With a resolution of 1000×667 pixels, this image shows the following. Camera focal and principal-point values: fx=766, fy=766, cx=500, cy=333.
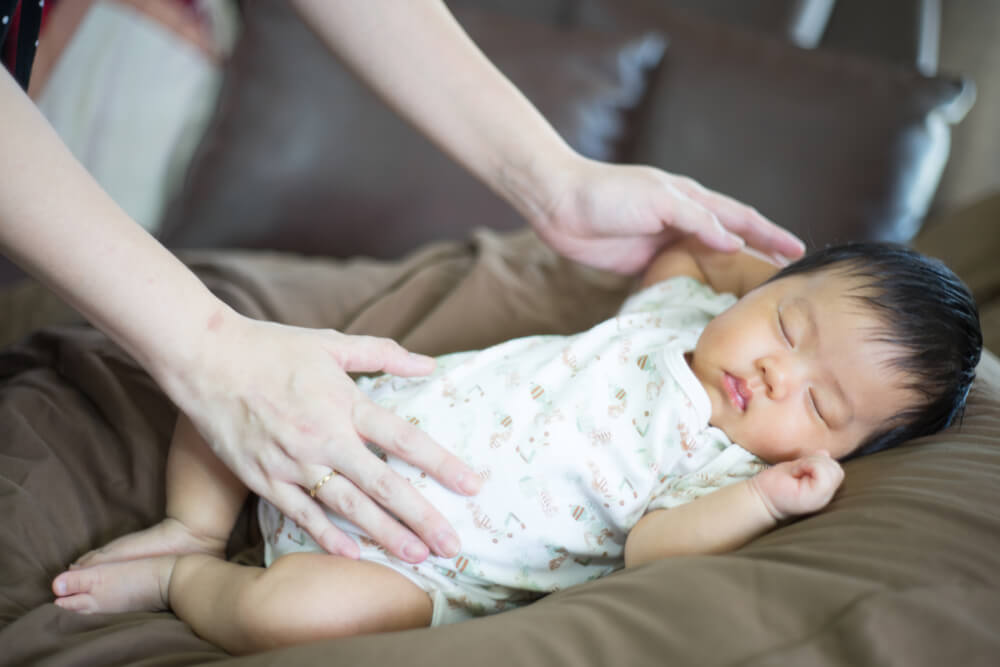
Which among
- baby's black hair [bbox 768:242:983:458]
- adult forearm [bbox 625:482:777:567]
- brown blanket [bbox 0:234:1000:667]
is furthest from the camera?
baby's black hair [bbox 768:242:983:458]

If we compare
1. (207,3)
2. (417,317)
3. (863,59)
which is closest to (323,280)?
(417,317)

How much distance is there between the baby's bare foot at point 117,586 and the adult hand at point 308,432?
0.61ft

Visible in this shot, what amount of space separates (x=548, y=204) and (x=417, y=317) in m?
0.30

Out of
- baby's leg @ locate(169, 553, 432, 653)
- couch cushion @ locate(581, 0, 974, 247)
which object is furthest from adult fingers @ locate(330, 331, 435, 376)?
couch cushion @ locate(581, 0, 974, 247)

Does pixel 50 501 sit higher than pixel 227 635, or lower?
higher

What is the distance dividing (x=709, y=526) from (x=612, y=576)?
5.5 inches

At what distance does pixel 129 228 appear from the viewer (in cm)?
76

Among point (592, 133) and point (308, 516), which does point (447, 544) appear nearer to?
point (308, 516)

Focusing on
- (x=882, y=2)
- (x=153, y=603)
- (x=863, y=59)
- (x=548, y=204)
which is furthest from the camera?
(x=882, y=2)

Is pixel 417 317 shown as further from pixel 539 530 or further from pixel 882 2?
pixel 882 2

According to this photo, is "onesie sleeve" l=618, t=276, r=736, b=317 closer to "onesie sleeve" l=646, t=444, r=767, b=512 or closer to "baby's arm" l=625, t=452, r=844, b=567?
"onesie sleeve" l=646, t=444, r=767, b=512

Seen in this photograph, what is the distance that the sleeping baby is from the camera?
2.73ft

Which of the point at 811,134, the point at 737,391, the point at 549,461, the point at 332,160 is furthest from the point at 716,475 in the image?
the point at 332,160

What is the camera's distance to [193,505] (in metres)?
0.94
